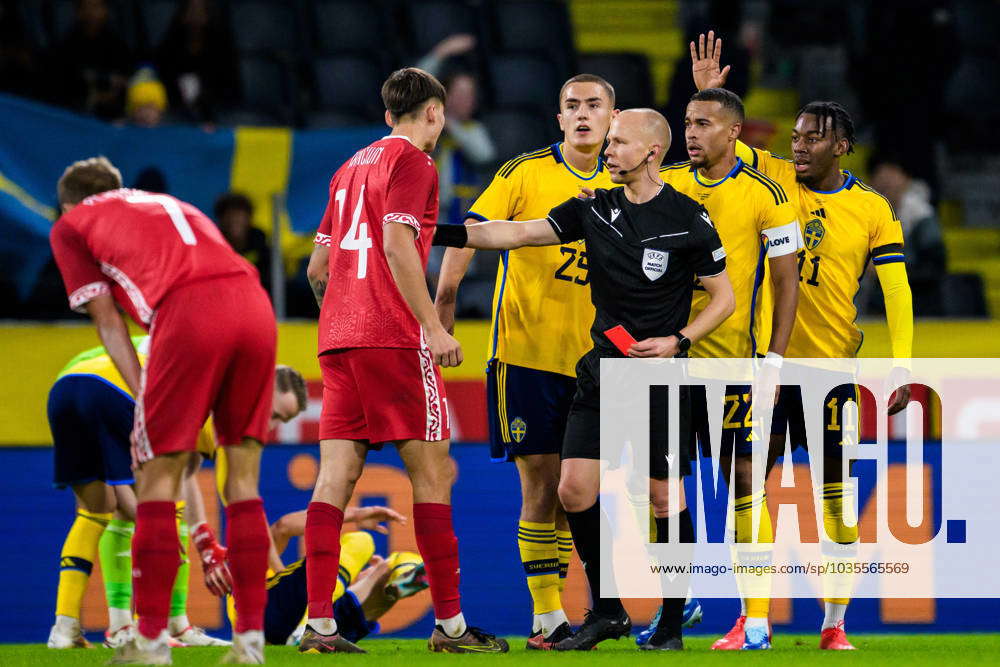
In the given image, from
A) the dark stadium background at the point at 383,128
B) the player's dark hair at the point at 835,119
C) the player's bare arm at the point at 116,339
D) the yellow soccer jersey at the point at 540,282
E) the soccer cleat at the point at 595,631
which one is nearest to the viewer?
the player's bare arm at the point at 116,339

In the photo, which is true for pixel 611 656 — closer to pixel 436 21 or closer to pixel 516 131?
pixel 516 131

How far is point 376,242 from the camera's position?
6199 millimetres

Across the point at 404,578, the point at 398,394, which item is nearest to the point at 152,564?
the point at 398,394

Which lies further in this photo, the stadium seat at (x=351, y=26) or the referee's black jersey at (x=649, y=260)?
the stadium seat at (x=351, y=26)

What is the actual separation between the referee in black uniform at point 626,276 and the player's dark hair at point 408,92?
0.52 m

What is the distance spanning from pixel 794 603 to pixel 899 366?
2508 mm

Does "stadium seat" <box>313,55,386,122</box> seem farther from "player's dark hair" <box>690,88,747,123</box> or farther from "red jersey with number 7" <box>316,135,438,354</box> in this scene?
"red jersey with number 7" <box>316,135,438,354</box>

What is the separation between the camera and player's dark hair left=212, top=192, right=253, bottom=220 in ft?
32.7

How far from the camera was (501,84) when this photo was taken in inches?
543

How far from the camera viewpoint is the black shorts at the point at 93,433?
7477mm

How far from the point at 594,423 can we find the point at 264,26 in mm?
8507

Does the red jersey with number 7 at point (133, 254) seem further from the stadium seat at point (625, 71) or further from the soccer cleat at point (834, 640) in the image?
the stadium seat at point (625, 71)

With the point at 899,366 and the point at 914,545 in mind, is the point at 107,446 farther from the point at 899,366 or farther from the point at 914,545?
the point at 914,545

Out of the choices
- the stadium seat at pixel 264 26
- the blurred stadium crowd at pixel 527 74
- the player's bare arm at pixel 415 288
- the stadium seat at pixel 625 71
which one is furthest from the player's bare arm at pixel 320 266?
the stadium seat at pixel 264 26
